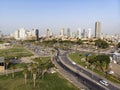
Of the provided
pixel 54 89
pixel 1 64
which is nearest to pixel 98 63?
pixel 54 89

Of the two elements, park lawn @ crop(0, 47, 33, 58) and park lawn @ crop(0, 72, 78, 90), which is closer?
park lawn @ crop(0, 72, 78, 90)

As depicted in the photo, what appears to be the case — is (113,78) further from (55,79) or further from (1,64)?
(1,64)

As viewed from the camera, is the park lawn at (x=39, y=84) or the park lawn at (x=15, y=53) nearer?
the park lawn at (x=39, y=84)

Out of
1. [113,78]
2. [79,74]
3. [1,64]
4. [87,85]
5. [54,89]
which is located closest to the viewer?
[54,89]

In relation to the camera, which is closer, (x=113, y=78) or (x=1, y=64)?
(x=113, y=78)

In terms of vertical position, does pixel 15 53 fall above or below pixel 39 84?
below

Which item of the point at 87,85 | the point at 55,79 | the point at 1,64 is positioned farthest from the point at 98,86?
the point at 1,64

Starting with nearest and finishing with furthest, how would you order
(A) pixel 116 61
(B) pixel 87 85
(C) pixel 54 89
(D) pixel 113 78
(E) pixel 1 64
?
(C) pixel 54 89 < (B) pixel 87 85 < (D) pixel 113 78 < (E) pixel 1 64 < (A) pixel 116 61

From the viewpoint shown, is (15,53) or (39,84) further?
(15,53)
